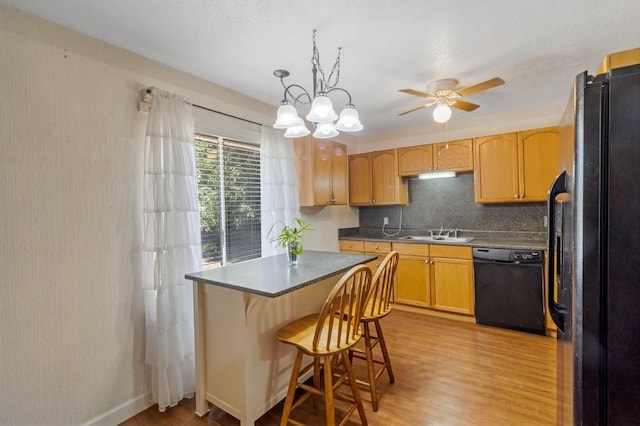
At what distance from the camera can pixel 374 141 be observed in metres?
4.58

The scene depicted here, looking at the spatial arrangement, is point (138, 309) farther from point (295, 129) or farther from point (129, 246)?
point (295, 129)

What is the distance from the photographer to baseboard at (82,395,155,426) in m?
1.85

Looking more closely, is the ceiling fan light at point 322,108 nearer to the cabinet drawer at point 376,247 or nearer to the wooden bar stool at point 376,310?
the wooden bar stool at point 376,310

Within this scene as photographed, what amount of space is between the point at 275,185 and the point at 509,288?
266 centimetres

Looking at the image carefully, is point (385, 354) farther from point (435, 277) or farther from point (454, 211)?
point (454, 211)

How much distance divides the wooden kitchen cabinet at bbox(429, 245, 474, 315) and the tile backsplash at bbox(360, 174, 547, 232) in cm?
69

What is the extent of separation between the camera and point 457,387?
220cm

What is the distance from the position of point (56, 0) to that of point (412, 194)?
3.97m

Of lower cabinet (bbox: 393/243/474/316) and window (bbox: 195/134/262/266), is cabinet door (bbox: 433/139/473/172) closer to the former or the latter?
lower cabinet (bbox: 393/243/474/316)

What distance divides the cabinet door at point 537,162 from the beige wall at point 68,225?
12.1 feet

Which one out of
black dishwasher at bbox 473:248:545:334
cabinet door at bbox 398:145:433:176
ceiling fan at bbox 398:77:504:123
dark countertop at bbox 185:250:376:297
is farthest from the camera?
cabinet door at bbox 398:145:433:176

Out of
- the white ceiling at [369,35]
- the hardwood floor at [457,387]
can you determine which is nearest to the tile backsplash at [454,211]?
the hardwood floor at [457,387]

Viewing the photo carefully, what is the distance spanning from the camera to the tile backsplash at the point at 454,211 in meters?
3.57

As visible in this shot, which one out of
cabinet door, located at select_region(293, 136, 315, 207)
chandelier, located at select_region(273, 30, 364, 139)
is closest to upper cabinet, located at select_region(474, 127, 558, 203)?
cabinet door, located at select_region(293, 136, 315, 207)
